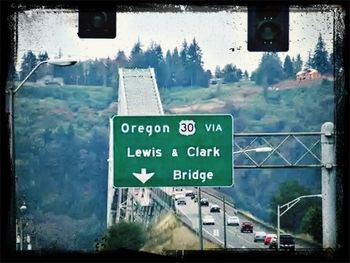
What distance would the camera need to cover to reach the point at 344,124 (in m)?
13.1

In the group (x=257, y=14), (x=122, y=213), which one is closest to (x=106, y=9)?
(x=257, y=14)

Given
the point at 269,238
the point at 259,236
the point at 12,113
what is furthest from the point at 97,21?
the point at 269,238

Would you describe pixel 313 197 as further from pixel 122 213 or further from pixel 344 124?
pixel 122 213

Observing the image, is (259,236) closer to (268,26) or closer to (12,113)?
(268,26)

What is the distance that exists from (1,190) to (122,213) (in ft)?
5.62

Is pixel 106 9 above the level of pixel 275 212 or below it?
above

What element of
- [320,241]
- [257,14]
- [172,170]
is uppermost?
[257,14]

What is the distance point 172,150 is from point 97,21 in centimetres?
226

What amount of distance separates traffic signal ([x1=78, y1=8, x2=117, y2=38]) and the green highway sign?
→ 1605mm

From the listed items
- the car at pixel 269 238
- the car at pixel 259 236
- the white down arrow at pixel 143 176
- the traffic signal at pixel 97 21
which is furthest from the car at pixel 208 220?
the traffic signal at pixel 97 21

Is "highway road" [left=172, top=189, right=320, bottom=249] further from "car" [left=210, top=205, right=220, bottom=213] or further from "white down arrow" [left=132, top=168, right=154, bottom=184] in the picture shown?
"white down arrow" [left=132, top=168, right=154, bottom=184]

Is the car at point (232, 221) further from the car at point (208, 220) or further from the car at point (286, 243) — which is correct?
the car at point (286, 243)

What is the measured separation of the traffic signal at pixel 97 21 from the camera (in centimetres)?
1232

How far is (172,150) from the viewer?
13773 mm
